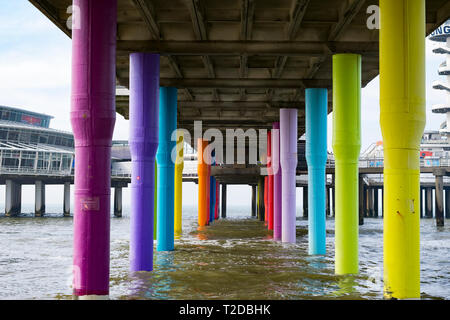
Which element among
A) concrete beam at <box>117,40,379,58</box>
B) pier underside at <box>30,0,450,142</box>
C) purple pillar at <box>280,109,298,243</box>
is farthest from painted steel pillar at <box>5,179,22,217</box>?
concrete beam at <box>117,40,379,58</box>

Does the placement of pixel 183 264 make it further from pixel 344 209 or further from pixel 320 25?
pixel 320 25

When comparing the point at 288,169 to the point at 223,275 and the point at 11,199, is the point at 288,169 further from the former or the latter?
the point at 11,199

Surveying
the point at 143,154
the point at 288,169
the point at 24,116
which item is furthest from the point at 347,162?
the point at 24,116

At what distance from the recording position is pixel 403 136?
962 centimetres

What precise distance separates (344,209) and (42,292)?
863cm

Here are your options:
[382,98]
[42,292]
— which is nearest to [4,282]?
[42,292]

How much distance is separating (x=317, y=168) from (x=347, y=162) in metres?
5.59

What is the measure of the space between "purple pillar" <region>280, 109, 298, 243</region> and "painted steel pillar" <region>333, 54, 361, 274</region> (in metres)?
9.59

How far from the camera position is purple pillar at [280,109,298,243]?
25.1m

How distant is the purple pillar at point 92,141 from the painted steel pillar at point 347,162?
7.86 meters

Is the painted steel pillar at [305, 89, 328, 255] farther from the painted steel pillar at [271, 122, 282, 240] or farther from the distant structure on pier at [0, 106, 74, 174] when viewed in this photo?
the distant structure on pier at [0, 106, 74, 174]

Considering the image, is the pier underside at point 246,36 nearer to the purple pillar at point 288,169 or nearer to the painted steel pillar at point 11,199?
the purple pillar at point 288,169

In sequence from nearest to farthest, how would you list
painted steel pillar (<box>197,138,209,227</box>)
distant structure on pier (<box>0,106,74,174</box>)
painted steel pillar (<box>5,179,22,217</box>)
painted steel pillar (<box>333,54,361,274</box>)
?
painted steel pillar (<box>333,54,361,274</box>), painted steel pillar (<box>197,138,209,227</box>), painted steel pillar (<box>5,179,22,217</box>), distant structure on pier (<box>0,106,74,174</box>)

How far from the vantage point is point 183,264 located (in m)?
17.8
